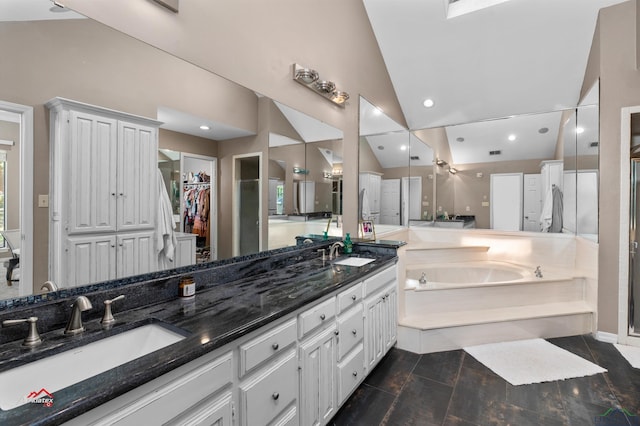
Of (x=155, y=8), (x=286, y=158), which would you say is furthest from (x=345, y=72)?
(x=155, y=8)

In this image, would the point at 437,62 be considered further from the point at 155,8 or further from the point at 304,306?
the point at 304,306

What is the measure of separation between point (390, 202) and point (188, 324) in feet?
12.3

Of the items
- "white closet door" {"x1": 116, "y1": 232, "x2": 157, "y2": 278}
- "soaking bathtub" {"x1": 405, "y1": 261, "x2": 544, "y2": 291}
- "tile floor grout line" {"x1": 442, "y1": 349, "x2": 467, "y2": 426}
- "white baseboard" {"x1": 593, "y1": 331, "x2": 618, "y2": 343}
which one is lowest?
"tile floor grout line" {"x1": 442, "y1": 349, "x2": 467, "y2": 426}

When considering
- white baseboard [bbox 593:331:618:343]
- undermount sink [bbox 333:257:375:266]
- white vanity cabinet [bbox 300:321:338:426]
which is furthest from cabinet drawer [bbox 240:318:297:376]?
white baseboard [bbox 593:331:618:343]

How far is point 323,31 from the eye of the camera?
292cm

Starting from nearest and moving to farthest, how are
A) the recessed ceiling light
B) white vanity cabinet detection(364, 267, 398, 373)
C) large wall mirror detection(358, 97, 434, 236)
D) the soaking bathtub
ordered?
1. white vanity cabinet detection(364, 267, 398, 373)
2. large wall mirror detection(358, 97, 434, 236)
3. the soaking bathtub
4. the recessed ceiling light

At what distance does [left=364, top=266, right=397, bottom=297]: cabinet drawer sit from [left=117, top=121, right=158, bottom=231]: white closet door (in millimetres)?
1438

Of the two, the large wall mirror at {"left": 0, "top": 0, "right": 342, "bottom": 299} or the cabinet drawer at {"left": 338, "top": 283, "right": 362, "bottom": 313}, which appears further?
the cabinet drawer at {"left": 338, "top": 283, "right": 362, "bottom": 313}

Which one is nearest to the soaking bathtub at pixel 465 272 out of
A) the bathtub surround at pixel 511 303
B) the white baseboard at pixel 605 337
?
the bathtub surround at pixel 511 303

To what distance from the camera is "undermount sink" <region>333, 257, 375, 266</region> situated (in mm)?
2555

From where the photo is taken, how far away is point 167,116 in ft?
5.14

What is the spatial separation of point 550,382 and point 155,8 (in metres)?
3.48

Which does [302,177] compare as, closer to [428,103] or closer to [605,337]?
[428,103]

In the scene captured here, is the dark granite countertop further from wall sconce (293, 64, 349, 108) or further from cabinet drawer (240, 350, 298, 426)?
wall sconce (293, 64, 349, 108)
